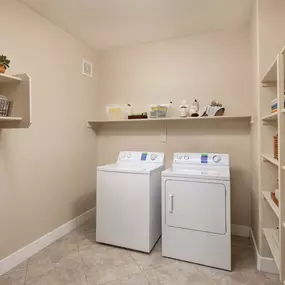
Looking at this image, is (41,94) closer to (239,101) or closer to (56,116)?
(56,116)

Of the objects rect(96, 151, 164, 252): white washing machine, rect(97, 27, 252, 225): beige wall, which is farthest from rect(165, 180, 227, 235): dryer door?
rect(97, 27, 252, 225): beige wall

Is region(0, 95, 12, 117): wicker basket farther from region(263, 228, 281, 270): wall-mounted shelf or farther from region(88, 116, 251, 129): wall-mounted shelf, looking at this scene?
region(263, 228, 281, 270): wall-mounted shelf

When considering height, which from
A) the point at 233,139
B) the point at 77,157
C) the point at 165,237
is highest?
the point at 233,139

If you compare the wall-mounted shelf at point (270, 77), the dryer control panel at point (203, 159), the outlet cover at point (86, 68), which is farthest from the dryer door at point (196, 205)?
the outlet cover at point (86, 68)

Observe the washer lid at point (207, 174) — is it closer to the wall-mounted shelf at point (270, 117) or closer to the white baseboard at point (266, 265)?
the wall-mounted shelf at point (270, 117)

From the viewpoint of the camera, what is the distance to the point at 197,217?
2.04 m

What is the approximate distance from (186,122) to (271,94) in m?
1.11

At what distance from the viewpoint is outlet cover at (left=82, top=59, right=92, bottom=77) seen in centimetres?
297

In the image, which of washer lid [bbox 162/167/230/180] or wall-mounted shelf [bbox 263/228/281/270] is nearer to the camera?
wall-mounted shelf [bbox 263/228/281/270]

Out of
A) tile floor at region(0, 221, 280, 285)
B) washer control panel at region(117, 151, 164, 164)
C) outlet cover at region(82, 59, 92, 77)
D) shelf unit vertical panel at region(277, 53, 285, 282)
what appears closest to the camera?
shelf unit vertical panel at region(277, 53, 285, 282)

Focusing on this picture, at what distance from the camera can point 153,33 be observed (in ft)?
9.10

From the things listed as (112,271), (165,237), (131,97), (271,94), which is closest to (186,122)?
(131,97)

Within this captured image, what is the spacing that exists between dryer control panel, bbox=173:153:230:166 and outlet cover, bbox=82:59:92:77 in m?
1.67

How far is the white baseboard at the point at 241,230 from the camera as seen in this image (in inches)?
104
